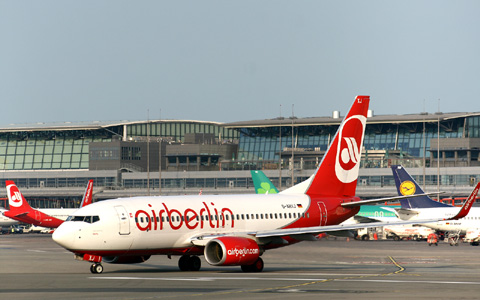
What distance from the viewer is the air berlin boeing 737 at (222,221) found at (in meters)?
43.2

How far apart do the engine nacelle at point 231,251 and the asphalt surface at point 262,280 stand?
755 mm

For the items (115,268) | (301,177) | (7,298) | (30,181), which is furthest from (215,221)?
(30,181)

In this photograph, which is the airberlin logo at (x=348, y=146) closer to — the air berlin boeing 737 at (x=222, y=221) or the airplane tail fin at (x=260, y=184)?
the air berlin boeing 737 at (x=222, y=221)

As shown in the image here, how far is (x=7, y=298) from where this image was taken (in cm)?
3091

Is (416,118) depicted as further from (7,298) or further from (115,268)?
(7,298)

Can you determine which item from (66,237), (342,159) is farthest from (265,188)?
(66,237)

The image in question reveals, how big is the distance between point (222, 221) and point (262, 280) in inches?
346

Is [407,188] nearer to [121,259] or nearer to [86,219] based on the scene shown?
[121,259]

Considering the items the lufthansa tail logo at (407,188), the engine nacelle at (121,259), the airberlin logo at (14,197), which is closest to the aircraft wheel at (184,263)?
the engine nacelle at (121,259)

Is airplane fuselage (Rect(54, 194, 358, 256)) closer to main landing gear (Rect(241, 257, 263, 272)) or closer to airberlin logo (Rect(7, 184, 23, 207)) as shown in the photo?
main landing gear (Rect(241, 257, 263, 272))

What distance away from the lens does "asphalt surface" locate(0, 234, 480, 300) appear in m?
31.7

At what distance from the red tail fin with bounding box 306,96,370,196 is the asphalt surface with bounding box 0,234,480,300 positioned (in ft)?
15.5

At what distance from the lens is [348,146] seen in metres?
51.8

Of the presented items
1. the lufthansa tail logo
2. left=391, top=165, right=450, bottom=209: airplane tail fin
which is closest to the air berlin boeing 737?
left=391, top=165, right=450, bottom=209: airplane tail fin
